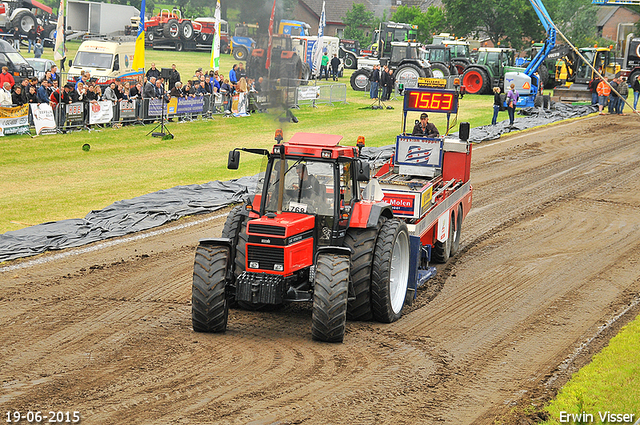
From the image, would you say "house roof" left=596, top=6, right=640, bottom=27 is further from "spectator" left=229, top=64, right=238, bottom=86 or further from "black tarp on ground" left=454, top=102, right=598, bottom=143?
"spectator" left=229, top=64, right=238, bottom=86

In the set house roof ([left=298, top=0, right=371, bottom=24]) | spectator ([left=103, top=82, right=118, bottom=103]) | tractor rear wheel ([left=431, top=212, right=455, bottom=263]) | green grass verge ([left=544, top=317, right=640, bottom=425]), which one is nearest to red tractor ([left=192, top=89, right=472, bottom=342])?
tractor rear wheel ([left=431, top=212, right=455, bottom=263])

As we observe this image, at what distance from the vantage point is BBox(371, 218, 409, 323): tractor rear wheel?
8.86m

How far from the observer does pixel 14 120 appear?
2120 centimetres

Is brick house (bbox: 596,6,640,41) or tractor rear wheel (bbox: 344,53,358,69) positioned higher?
brick house (bbox: 596,6,640,41)

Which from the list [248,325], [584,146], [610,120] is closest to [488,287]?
[248,325]

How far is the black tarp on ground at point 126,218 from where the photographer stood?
12224mm

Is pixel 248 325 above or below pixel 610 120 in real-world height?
below

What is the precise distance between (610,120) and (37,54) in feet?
104

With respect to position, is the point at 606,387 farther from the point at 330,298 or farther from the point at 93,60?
the point at 93,60

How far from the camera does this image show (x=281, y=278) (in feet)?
26.8

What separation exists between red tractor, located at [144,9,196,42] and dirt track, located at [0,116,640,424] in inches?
1659

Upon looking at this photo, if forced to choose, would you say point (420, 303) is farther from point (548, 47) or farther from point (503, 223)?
point (548, 47)

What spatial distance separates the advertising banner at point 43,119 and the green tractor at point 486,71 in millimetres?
25682

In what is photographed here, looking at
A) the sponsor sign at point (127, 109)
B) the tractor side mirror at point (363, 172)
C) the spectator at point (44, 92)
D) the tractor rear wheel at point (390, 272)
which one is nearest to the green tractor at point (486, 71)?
the sponsor sign at point (127, 109)
